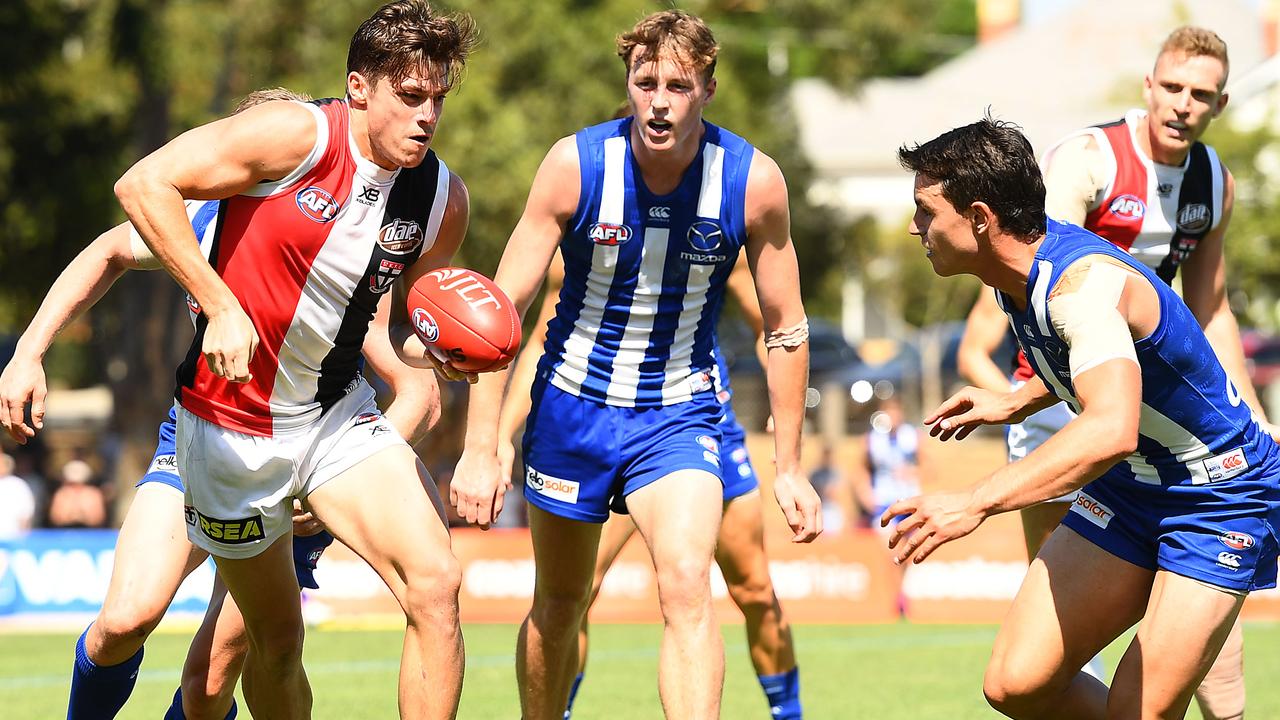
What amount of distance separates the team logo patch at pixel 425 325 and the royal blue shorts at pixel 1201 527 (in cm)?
215

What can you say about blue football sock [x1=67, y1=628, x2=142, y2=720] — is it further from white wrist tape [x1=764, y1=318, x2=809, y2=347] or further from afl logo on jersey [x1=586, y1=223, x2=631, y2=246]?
white wrist tape [x1=764, y1=318, x2=809, y2=347]

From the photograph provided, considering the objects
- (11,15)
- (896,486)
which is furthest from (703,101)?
(11,15)

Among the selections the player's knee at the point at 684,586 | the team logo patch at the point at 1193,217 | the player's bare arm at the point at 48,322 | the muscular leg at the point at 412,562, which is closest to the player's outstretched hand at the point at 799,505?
the player's knee at the point at 684,586

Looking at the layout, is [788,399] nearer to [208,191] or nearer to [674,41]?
[674,41]

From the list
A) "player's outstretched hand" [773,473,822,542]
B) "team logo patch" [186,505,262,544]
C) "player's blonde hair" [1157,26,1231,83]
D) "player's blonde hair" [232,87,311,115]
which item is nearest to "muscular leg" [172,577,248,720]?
"team logo patch" [186,505,262,544]

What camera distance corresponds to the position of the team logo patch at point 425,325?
16.0 ft

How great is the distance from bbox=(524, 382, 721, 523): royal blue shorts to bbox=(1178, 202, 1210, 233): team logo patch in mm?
2102

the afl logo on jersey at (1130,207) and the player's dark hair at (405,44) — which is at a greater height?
the player's dark hair at (405,44)

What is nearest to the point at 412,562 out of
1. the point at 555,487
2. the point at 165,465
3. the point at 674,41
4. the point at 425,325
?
the point at 425,325

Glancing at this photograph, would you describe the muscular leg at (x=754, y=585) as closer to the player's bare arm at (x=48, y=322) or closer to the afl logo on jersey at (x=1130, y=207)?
the afl logo on jersey at (x=1130, y=207)

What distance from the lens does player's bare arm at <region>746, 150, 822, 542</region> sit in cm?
549

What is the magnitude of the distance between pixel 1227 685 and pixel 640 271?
8.65ft

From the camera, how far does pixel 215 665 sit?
5.58 meters

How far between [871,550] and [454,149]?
6.99m
